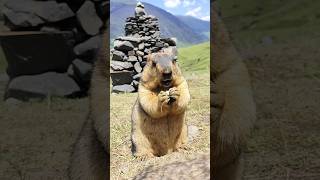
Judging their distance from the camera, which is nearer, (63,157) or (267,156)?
(63,157)

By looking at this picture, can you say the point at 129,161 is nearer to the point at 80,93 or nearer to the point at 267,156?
the point at 80,93

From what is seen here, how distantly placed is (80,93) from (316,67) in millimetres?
2135

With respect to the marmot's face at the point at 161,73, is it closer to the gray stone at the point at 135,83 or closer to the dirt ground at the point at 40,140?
the dirt ground at the point at 40,140

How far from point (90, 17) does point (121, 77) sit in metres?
6.72

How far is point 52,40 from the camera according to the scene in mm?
3758

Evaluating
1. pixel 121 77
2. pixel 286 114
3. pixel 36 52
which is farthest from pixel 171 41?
pixel 36 52

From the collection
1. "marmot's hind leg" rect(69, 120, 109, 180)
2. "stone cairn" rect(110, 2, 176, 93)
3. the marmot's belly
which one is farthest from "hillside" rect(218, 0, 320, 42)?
"stone cairn" rect(110, 2, 176, 93)

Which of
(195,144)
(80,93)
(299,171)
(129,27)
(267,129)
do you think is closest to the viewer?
(299,171)

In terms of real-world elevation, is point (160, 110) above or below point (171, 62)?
below

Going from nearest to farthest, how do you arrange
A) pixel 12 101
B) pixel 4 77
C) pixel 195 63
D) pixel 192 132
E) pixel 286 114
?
pixel 286 114, pixel 4 77, pixel 12 101, pixel 192 132, pixel 195 63

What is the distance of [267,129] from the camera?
11.8ft

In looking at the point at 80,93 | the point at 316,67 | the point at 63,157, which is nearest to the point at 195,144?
the point at 316,67

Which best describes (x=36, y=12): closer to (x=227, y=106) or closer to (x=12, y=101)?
(x=12, y=101)

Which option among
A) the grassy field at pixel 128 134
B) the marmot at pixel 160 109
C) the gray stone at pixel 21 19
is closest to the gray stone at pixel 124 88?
the grassy field at pixel 128 134
